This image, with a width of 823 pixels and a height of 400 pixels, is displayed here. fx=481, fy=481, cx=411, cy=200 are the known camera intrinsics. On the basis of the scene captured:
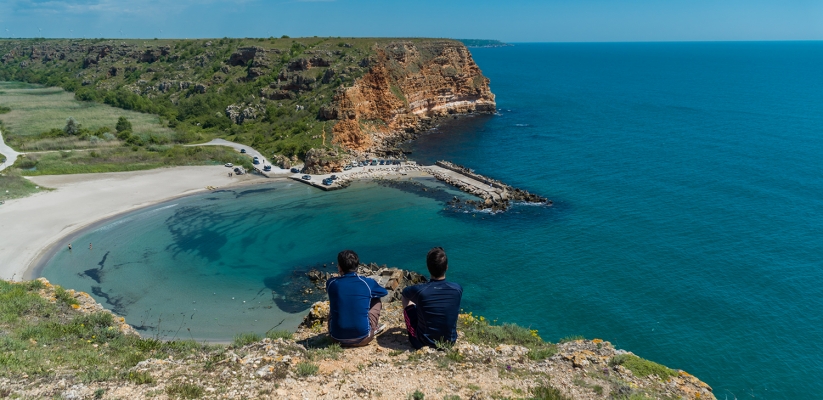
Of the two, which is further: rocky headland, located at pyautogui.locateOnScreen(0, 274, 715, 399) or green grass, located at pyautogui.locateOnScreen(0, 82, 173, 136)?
green grass, located at pyautogui.locateOnScreen(0, 82, 173, 136)

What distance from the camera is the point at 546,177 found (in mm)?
50969

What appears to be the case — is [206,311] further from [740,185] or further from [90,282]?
[740,185]

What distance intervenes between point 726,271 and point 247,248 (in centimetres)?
3211

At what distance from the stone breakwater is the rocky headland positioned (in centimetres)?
3131

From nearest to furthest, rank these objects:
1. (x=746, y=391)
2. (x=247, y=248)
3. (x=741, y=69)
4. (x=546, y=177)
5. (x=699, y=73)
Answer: (x=746, y=391) < (x=247, y=248) < (x=546, y=177) < (x=699, y=73) < (x=741, y=69)

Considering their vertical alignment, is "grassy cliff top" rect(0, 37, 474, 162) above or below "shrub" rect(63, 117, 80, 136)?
above

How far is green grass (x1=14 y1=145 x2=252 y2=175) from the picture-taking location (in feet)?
168

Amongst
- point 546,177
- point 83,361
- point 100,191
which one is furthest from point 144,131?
point 83,361

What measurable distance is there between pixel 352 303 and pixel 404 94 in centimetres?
6686

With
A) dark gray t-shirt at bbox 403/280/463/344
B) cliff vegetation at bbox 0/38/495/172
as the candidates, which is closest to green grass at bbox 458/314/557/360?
dark gray t-shirt at bbox 403/280/463/344

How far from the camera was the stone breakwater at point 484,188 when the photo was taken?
43.3 meters

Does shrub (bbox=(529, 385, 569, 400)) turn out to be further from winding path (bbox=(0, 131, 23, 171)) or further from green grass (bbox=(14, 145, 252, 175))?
winding path (bbox=(0, 131, 23, 171))

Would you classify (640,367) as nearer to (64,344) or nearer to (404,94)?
(64,344)

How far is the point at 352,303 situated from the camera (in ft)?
29.5
